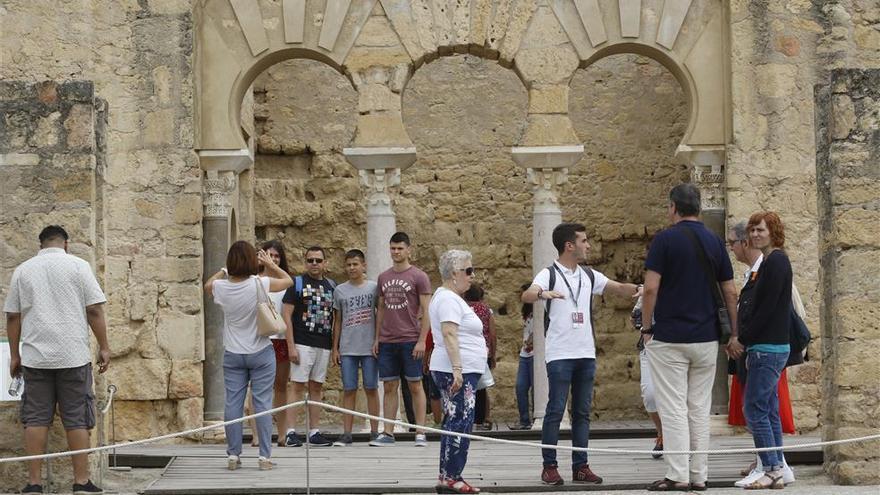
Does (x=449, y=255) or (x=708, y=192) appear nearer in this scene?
(x=449, y=255)

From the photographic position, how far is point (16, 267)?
36.3 ft

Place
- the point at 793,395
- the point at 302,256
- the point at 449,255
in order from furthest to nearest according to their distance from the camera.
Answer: the point at 302,256 → the point at 793,395 → the point at 449,255

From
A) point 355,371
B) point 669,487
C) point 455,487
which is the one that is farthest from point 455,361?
point 355,371

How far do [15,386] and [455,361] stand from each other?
9.52 ft

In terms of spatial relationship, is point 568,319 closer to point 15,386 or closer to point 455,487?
point 455,487

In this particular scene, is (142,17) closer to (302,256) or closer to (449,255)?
(302,256)

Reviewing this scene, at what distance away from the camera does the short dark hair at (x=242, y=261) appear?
11672 mm

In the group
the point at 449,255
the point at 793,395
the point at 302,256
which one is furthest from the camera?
the point at 302,256

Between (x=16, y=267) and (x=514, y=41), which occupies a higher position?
(x=514, y=41)

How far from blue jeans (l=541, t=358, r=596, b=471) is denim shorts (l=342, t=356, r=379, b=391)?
3.09 metres

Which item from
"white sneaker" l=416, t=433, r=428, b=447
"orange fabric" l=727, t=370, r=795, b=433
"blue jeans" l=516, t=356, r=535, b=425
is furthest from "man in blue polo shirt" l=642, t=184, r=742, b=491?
"blue jeans" l=516, t=356, r=535, b=425

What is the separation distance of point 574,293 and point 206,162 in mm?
5459

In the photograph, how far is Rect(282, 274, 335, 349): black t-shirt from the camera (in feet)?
44.4

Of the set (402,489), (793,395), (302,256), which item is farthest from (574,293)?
(302,256)
